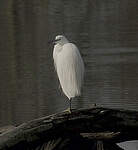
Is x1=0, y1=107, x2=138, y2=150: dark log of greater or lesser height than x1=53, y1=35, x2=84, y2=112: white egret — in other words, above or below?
below

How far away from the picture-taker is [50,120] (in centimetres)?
176

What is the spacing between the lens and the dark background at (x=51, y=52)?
4901mm

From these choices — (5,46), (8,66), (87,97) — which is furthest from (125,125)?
(5,46)

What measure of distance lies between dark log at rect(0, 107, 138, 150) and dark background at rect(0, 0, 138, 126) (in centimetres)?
259

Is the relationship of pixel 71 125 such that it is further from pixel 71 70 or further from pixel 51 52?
pixel 51 52

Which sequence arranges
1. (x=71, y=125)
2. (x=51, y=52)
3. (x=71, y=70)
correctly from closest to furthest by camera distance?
(x=71, y=125) < (x=71, y=70) < (x=51, y=52)

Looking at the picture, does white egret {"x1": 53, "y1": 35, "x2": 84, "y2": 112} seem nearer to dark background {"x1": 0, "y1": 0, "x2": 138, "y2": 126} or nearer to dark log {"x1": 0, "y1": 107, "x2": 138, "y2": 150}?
dark log {"x1": 0, "y1": 107, "x2": 138, "y2": 150}

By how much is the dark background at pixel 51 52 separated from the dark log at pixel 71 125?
2.59m

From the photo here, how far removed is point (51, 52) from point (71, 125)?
4.89 meters

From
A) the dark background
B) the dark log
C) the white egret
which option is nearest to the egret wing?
the white egret

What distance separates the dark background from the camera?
4901 millimetres

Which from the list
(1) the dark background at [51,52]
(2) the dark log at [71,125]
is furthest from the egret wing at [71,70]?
(1) the dark background at [51,52]

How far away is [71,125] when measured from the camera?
1778 millimetres

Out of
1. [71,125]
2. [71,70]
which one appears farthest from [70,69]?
[71,125]
